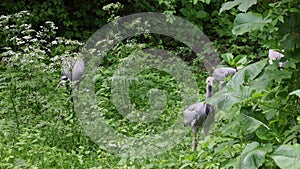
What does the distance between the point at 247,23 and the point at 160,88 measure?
13.5 ft

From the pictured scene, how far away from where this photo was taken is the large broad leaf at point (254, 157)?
162cm

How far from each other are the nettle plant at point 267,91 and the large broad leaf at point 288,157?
24cm

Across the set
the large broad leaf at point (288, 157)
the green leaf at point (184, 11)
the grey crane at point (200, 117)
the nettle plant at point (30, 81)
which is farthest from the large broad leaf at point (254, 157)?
the green leaf at point (184, 11)

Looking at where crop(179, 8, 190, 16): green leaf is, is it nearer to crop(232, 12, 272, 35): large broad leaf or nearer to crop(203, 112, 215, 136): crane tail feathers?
crop(203, 112, 215, 136): crane tail feathers

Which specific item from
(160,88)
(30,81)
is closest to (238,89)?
(30,81)

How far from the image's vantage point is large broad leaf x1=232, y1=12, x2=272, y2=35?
5.64 ft

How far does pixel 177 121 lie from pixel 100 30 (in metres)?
3.09

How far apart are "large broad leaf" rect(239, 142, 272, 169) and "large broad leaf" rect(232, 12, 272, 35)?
1.19 feet

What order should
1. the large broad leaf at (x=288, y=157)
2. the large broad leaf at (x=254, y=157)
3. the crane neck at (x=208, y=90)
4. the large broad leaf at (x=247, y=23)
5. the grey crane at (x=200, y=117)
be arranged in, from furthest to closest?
the crane neck at (x=208, y=90), the grey crane at (x=200, y=117), the large broad leaf at (x=247, y=23), the large broad leaf at (x=254, y=157), the large broad leaf at (x=288, y=157)

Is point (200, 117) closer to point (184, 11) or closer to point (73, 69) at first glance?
point (73, 69)

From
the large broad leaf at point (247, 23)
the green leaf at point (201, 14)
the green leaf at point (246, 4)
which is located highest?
the green leaf at point (201, 14)

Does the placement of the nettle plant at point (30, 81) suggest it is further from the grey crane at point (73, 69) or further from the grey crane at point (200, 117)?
the grey crane at point (200, 117)

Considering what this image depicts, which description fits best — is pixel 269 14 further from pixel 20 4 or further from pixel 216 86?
pixel 20 4

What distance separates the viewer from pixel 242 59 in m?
2.30
